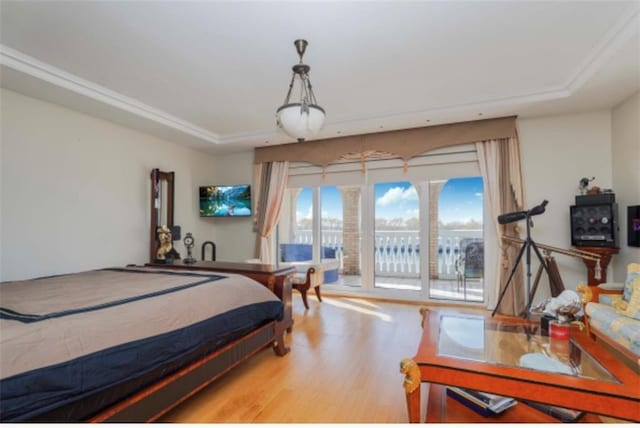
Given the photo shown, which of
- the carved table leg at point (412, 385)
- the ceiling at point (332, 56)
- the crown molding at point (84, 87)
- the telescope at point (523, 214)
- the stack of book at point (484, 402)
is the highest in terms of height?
the ceiling at point (332, 56)

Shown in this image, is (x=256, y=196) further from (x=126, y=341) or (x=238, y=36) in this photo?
(x=126, y=341)

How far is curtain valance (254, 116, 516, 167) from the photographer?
386 cm

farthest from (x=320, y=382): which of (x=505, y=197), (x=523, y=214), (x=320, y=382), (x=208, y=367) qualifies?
(x=505, y=197)

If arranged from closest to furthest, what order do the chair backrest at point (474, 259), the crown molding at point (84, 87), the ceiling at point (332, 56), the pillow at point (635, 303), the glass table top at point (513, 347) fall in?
the glass table top at point (513, 347), the ceiling at point (332, 56), the pillow at point (635, 303), the crown molding at point (84, 87), the chair backrest at point (474, 259)

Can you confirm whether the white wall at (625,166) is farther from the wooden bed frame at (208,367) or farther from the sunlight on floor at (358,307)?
the wooden bed frame at (208,367)

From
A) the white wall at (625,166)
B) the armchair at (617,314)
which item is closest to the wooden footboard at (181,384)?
the armchair at (617,314)

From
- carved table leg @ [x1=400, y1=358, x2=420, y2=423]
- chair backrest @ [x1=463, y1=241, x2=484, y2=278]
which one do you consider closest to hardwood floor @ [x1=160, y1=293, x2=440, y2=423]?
carved table leg @ [x1=400, y1=358, x2=420, y2=423]

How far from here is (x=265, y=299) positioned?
242 centimetres

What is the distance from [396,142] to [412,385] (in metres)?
3.49

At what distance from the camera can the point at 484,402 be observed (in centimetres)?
151

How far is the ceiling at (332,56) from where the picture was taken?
6.71 ft

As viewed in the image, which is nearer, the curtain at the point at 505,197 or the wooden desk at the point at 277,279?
the wooden desk at the point at 277,279

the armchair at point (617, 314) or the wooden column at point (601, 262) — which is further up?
the wooden column at point (601, 262)

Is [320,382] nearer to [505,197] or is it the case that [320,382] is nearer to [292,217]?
[505,197]
